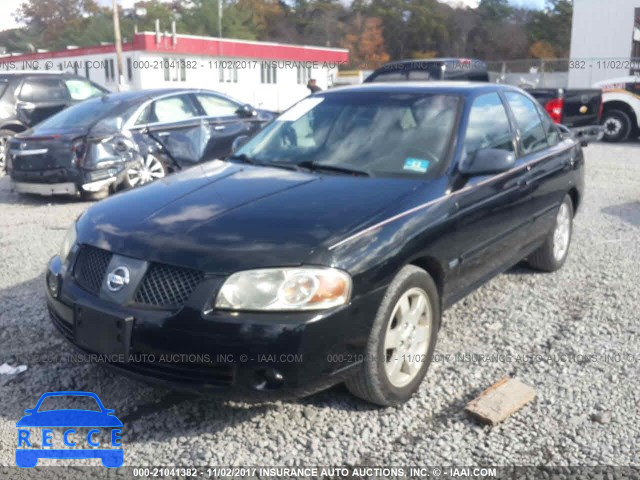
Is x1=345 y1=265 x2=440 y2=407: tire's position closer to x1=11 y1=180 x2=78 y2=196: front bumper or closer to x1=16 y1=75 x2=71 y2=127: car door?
x1=11 y1=180 x2=78 y2=196: front bumper

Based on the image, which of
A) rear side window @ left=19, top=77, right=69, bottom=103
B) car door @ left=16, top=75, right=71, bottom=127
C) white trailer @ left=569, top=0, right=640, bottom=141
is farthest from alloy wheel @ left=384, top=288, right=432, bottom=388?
white trailer @ left=569, top=0, right=640, bottom=141

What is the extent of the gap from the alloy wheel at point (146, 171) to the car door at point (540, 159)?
5.00m

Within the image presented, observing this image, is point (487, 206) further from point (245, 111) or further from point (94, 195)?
point (94, 195)

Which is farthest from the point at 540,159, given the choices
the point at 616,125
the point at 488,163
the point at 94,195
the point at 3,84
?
the point at 616,125

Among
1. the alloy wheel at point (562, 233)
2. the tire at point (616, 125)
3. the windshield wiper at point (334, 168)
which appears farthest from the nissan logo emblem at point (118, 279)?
the tire at point (616, 125)

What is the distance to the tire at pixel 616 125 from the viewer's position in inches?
616

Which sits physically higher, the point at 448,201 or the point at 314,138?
the point at 314,138

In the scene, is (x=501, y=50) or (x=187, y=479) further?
(x=501, y=50)

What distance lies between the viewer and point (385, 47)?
6644 cm

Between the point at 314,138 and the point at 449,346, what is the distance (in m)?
1.59

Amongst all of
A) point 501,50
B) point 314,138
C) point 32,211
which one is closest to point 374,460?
point 314,138

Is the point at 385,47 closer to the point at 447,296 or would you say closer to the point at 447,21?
the point at 447,21

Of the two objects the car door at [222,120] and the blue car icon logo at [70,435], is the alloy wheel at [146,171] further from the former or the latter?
the blue car icon logo at [70,435]

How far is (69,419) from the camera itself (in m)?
3.25
